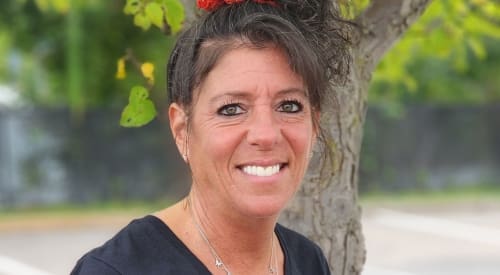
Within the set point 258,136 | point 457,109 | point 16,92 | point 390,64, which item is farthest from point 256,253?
point 457,109

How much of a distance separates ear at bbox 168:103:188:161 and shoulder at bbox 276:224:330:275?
39cm

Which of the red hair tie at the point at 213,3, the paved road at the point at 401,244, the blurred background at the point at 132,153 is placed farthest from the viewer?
the blurred background at the point at 132,153

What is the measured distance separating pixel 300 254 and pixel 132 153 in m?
13.2

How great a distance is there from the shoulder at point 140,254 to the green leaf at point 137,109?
0.53 meters

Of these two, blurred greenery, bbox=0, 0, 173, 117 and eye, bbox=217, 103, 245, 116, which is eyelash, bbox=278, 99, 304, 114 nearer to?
eye, bbox=217, 103, 245, 116

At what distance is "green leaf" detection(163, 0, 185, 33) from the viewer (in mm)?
2680

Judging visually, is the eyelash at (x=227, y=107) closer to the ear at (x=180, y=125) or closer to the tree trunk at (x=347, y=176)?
the ear at (x=180, y=125)

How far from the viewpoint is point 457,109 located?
17.3 metres

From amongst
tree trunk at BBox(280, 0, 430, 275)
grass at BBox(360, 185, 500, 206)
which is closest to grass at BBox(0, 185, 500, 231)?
grass at BBox(360, 185, 500, 206)

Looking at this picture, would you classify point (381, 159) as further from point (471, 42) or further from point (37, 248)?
point (471, 42)

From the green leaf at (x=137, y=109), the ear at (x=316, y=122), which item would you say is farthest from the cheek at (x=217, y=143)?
the green leaf at (x=137, y=109)

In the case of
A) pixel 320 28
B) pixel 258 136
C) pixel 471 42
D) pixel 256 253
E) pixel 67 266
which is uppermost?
pixel 471 42

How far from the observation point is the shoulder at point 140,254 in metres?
1.88

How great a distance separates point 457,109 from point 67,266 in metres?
8.70
